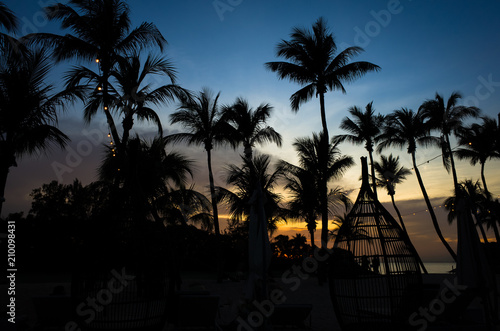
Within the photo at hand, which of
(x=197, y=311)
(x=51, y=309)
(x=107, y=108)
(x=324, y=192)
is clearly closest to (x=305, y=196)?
(x=324, y=192)

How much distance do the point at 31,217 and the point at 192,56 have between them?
74.6 ft

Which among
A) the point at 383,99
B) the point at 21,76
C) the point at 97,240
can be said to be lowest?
the point at 97,240

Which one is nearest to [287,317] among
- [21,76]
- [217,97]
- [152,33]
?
[21,76]

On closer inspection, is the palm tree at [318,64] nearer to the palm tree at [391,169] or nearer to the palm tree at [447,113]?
the palm tree at [447,113]

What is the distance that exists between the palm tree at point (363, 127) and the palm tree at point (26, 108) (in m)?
21.7

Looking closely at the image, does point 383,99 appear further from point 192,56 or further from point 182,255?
point 182,255

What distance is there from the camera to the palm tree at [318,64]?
19.8 meters

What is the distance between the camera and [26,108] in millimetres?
9953

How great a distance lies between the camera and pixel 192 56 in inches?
483

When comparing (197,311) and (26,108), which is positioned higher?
(26,108)

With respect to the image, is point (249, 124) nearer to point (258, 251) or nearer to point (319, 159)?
point (319, 159)

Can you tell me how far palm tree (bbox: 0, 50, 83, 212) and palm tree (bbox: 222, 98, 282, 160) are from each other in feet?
36.7

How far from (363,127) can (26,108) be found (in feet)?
76.1

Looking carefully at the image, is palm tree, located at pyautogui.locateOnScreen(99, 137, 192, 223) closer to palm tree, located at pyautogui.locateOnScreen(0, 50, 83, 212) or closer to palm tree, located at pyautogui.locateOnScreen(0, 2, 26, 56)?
palm tree, located at pyautogui.locateOnScreen(0, 50, 83, 212)
